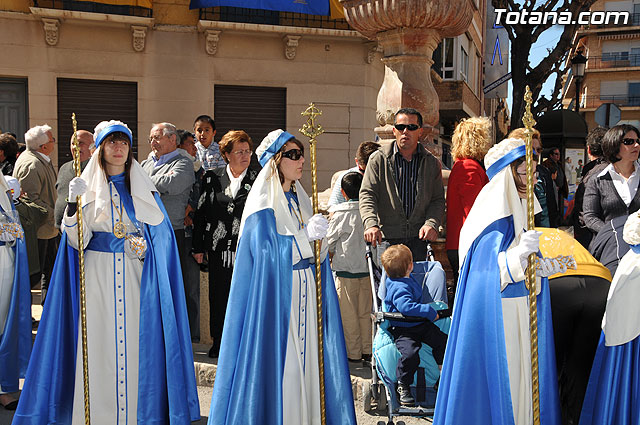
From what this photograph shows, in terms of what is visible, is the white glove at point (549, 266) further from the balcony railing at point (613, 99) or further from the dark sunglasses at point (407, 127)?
the balcony railing at point (613, 99)

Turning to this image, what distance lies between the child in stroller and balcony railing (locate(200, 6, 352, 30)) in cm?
1134

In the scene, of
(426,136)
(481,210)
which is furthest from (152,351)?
(426,136)

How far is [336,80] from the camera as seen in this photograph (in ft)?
50.0

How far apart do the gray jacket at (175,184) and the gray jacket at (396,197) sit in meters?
1.61

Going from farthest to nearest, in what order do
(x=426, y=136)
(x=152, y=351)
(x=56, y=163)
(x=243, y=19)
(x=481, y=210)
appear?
(x=243, y=19) → (x=56, y=163) → (x=426, y=136) → (x=152, y=351) → (x=481, y=210)

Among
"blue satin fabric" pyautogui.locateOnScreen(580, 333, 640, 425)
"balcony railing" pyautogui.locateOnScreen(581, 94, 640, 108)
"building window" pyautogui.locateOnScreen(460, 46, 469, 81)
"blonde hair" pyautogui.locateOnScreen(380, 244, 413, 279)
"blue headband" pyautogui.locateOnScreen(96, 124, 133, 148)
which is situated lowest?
"blue satin fabric" pyautogui.locateOnScreen(580, 333, 640, 425)

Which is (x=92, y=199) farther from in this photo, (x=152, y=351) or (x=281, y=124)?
(x=281, y=124)

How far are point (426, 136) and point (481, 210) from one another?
128 inches

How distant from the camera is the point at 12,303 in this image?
5.06 meters

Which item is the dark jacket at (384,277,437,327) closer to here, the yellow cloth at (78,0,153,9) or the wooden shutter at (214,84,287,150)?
the wooden shutter at (214,84,287,150)

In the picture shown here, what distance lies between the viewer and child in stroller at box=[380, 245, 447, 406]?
4336 millimetres

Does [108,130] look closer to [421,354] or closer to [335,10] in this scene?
[421,354]

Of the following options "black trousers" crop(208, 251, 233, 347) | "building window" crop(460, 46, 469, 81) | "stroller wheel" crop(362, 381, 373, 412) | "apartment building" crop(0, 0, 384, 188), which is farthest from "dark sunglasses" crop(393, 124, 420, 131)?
A: "building window" crop(460, 46, 469, 81)

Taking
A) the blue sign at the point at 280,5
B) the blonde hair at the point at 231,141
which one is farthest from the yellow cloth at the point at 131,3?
the blonde hair at the point at 231,141
